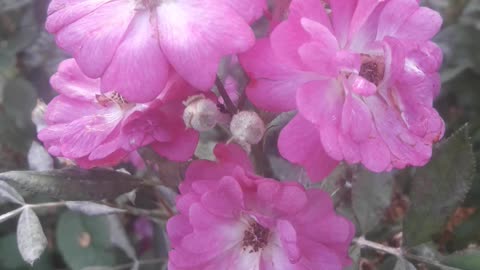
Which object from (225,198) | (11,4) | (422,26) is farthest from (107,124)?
(11,4)

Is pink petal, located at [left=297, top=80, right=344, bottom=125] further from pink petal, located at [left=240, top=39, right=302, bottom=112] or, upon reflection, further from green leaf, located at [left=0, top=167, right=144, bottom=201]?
green leaf, located at [left=0, top=167, right=144, bottom=201]

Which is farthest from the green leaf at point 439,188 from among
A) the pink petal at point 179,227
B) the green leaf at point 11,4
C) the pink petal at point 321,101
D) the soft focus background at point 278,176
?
the green leaf at point 11,4

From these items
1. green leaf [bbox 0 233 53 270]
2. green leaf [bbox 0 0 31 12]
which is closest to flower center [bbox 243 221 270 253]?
green leaf [bbox 0 233 53 270]

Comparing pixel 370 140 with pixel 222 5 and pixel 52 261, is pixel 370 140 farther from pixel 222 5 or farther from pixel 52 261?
pixel 52 261

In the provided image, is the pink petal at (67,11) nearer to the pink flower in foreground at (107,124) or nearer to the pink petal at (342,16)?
the pink flower in foreground at (107,124)

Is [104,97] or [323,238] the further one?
[104,97]

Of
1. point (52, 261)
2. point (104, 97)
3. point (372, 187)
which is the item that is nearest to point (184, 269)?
point (104, 97)
